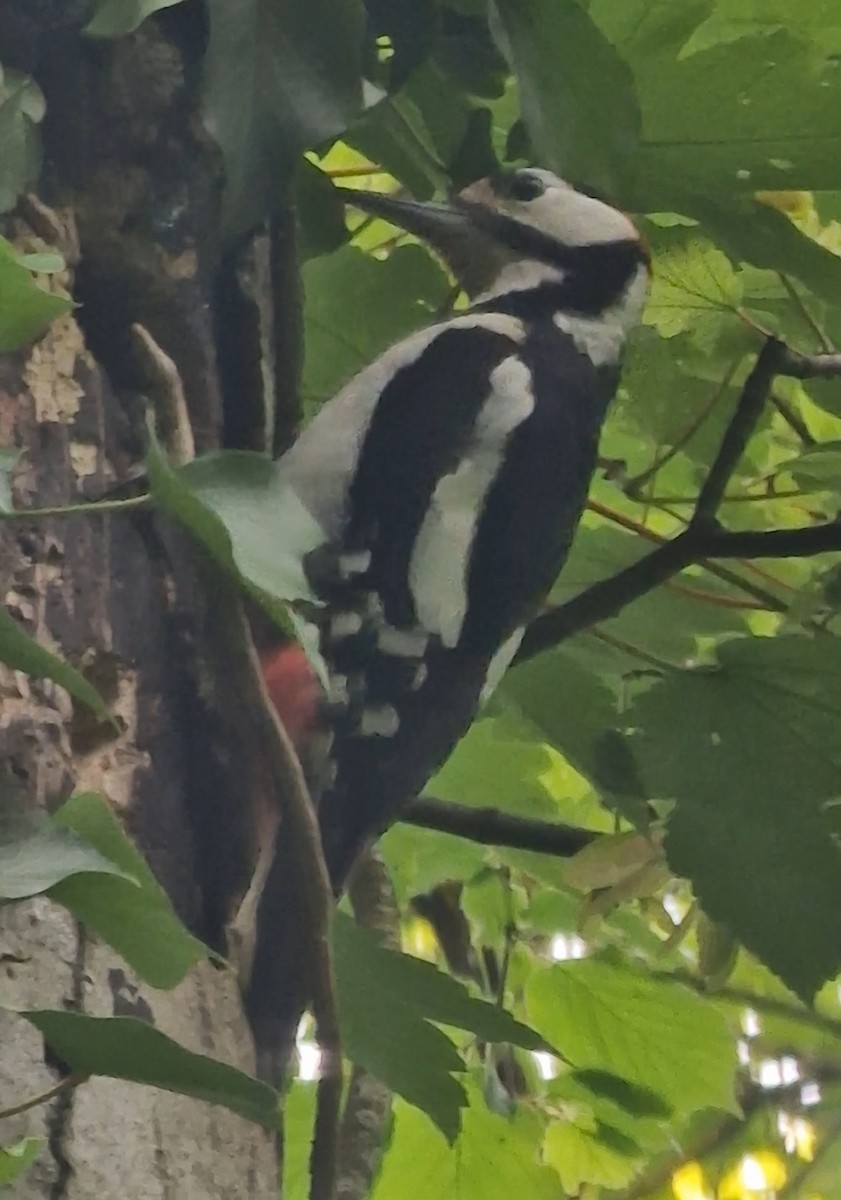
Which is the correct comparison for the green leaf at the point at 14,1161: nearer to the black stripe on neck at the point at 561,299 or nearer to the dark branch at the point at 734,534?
the dark branch at the point at 734,534

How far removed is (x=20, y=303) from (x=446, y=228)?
580 mm

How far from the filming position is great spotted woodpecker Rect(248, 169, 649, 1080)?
0.84m

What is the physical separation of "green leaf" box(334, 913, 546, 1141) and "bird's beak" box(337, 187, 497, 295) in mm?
434

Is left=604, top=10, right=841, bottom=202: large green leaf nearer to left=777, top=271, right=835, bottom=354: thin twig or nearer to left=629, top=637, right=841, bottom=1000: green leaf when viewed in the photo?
left=777, top=271, right=835, bottom=354: thin twig

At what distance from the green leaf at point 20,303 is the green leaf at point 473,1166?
2.06 ft

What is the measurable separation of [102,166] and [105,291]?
0.06m

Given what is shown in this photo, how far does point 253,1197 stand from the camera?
56cm

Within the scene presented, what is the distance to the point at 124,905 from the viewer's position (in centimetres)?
41

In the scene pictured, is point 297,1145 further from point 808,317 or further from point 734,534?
point 808,317

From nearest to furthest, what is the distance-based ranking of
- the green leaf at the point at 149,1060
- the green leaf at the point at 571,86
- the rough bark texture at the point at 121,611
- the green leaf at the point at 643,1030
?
the green leaf at the point at 149,1060, the rough bark texture at the point at 121,611, the green leaf at the point at 571,86, the green leaf at the point at 643,1030

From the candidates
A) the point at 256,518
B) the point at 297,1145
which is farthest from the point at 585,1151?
the point at 256,518

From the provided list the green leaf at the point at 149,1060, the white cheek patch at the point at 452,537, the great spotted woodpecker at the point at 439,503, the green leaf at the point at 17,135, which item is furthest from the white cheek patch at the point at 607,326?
the green leaf at the point at 149,1060

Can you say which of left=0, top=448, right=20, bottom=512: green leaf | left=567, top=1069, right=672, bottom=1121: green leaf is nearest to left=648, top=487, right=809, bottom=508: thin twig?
left=567, top=1069, right=672, bottom=1121: green leaf

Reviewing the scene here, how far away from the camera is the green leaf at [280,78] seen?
2.00 feet
